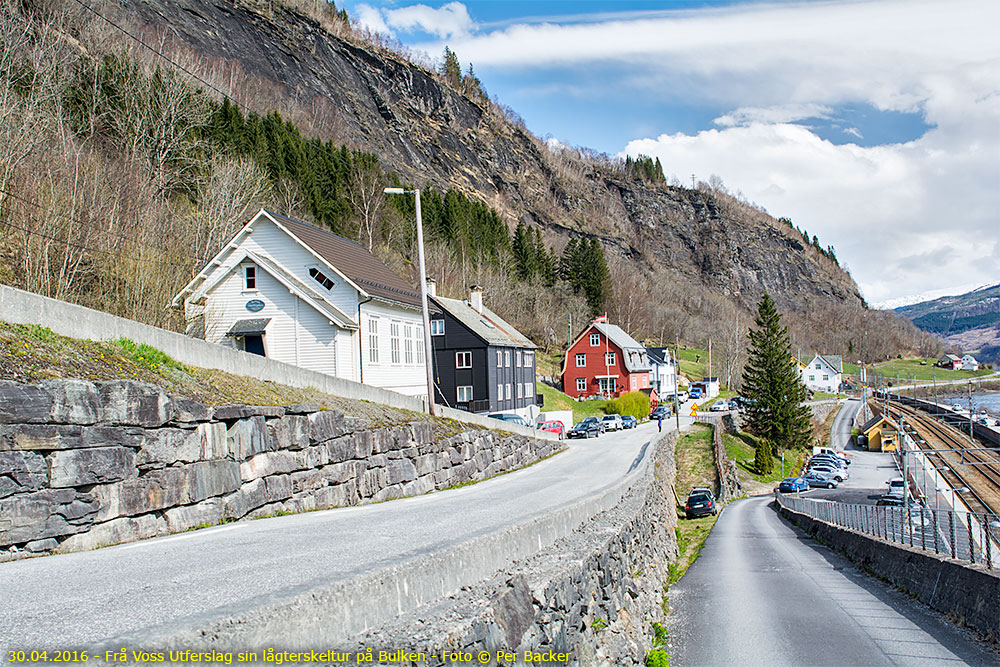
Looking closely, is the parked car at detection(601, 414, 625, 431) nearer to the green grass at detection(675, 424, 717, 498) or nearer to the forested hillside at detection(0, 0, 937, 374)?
the green grass at detection(675, 424, 717, 498)

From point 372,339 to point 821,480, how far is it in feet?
129

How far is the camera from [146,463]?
374 inches

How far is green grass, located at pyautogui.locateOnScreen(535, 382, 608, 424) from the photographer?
6114cm

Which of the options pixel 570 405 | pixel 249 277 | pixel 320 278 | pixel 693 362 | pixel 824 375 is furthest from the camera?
pixel 824 375

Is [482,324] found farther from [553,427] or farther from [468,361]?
[553,427]

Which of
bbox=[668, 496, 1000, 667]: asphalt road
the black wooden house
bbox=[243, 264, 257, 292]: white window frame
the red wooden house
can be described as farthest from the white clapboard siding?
the red wooden house

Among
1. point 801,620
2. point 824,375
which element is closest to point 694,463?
point 801,620

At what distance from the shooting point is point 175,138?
37594 millimetres

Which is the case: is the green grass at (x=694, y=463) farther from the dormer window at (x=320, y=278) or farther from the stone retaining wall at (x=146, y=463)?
the stone retaining wall at (x=146, y=463)

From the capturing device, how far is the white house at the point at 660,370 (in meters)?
86.3

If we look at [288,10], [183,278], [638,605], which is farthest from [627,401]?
[288,10]

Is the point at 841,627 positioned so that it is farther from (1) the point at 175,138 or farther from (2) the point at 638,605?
(1) the point at 175,138

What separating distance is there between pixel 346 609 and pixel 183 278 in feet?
97.9

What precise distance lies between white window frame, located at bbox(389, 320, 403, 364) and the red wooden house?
46.6 meters
